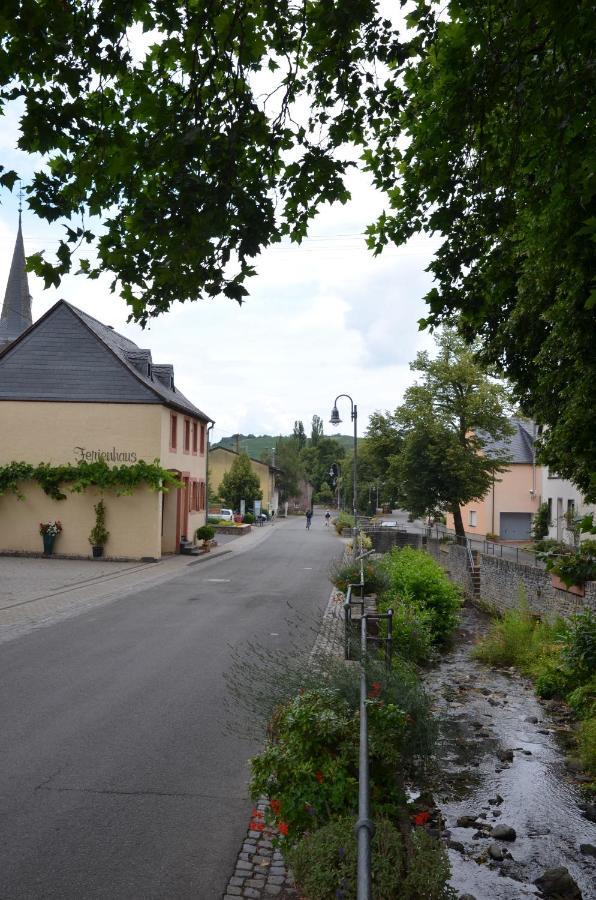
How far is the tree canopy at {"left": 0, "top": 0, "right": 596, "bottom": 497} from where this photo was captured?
4.67m

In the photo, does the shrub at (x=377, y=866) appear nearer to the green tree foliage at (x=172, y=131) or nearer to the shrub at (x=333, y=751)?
the shrub at (x=333, y=751)

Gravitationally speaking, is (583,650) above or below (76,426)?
below

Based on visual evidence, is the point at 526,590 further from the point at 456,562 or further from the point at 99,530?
the point at 99,530

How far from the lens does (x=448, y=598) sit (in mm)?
15789

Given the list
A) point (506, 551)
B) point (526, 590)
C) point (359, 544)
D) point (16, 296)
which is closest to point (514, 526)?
point (359, 544)

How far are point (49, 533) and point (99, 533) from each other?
1.87 meters

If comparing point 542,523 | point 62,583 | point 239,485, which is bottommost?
point 62,583

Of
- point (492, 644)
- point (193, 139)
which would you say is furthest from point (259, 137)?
point (492, 644)

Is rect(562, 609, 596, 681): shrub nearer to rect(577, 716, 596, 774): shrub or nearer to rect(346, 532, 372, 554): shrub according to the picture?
rect(577, 716, 596, 774): shrub

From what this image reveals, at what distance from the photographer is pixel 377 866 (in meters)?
3.81

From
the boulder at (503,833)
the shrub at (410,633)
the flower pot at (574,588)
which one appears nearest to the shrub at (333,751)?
the boulder at (503,833)

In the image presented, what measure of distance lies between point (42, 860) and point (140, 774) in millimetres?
1663

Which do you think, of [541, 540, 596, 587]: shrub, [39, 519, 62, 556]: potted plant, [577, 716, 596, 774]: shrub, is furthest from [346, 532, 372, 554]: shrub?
[541, 540, 596, 587]: shrub

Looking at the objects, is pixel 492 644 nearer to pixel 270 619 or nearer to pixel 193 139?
pixel 270 619
